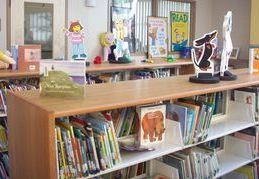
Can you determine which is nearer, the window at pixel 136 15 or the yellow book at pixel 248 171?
the yellow book at pixel 248 171

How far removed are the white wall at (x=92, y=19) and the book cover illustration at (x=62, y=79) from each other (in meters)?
2.54

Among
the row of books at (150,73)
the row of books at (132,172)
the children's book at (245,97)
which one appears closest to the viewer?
the row of books at (132,172)

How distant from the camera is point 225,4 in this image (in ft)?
19.2

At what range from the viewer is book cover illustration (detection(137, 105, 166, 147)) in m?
1.97

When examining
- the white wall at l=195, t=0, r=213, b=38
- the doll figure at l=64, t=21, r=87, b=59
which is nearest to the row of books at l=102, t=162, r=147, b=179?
the doll figure at l=64, t=21, r=87, b=59

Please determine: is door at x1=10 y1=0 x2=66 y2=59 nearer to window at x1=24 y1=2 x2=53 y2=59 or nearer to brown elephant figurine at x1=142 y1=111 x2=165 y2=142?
window at x1=24 y1=2 x2=53 y2=59

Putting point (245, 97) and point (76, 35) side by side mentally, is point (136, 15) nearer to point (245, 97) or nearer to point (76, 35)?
point (76, 35)

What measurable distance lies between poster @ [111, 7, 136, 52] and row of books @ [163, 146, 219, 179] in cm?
238

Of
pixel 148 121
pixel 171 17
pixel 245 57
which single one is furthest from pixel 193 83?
pixel 245 57

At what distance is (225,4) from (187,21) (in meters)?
0.79

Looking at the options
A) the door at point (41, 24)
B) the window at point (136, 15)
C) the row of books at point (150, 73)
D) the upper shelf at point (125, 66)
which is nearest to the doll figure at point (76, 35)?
the upper shelf at point (125, 66)

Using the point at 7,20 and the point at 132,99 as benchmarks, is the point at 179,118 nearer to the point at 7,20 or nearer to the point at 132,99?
the point at 132,99

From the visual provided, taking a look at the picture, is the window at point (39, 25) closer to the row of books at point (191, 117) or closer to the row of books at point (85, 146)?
the row of books at point (191, 117)

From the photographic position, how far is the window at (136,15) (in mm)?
4652
